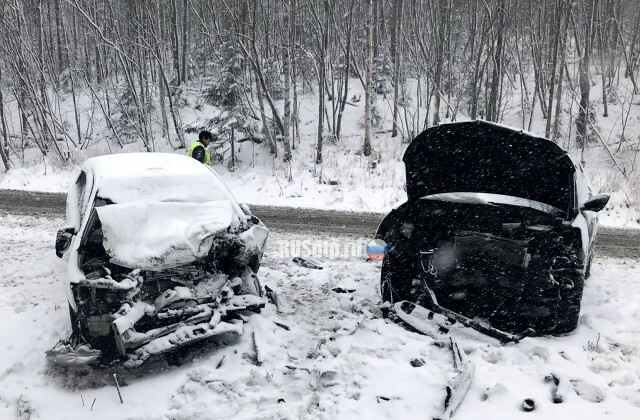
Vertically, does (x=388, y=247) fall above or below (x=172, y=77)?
below

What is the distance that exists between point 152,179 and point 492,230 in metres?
3.91

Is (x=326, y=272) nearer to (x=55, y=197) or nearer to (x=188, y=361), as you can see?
(x=188, y=361)

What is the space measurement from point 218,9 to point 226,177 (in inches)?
648

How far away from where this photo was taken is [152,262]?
174 inches

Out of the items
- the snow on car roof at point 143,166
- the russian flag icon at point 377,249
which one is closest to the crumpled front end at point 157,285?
the snow on car roof at point 143,166

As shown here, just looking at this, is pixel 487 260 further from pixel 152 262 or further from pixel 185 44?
pixel 185 44

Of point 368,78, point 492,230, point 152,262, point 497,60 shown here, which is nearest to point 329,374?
point 152,262

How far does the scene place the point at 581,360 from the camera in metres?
4.46

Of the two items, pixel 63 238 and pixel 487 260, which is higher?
pixel 63 238

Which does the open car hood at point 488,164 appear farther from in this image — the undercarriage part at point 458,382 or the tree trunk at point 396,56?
the tree trunk at point 396,56

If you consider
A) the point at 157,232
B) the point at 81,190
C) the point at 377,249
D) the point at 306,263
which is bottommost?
the point at 306,263

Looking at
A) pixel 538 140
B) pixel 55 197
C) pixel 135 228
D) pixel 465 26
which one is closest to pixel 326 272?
pixel 135 228

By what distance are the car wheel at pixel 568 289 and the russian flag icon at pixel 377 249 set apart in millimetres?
1744

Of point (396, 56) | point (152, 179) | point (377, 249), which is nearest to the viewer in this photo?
point (377, 249)
